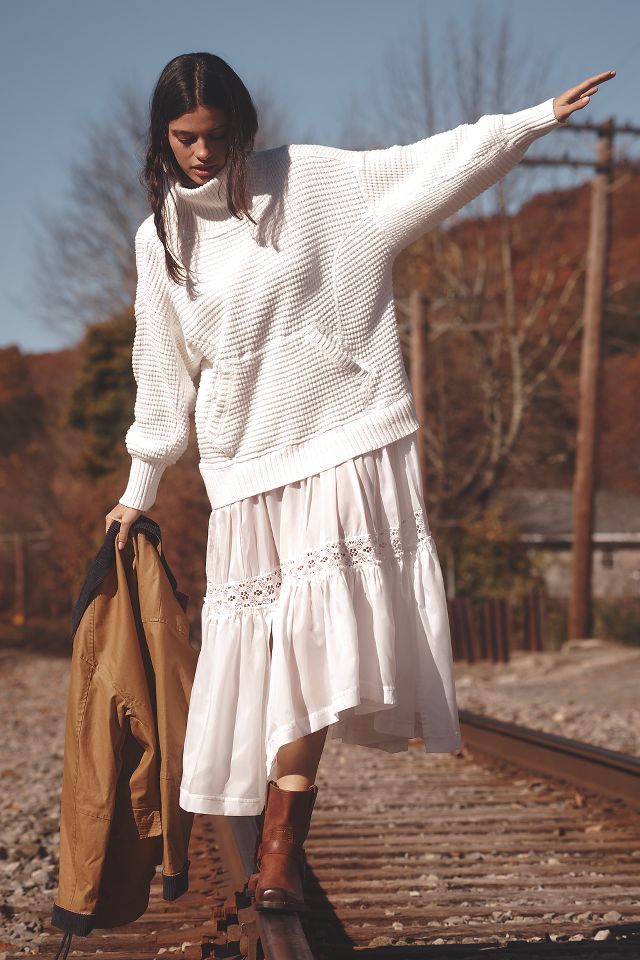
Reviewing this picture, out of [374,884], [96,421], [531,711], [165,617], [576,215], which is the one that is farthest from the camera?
[576,215]

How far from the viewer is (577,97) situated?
8.58ft

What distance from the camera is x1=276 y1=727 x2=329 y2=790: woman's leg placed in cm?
259

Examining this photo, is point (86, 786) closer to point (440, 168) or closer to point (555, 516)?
point (440, 168)

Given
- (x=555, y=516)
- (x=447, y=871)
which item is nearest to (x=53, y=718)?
(x=447, y=871)

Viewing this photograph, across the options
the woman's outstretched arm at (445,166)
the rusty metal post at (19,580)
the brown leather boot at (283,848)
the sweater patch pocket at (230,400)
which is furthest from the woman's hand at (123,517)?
the rusty metal post at (19,580)

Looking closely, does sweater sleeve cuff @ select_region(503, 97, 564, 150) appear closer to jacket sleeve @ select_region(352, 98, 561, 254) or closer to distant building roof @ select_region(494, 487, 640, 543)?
jacket sleeve @ select_region(352, 98, 561, 254)

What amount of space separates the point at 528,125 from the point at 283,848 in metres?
1.88

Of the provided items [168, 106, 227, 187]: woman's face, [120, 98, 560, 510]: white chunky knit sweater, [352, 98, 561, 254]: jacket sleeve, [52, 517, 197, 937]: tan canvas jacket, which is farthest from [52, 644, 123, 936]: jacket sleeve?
[352, 98, 561, 254]: jacket sleeve

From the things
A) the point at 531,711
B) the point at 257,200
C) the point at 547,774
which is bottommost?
the point at 531,711

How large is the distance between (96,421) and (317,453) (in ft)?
71.2

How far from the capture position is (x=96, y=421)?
2375cm

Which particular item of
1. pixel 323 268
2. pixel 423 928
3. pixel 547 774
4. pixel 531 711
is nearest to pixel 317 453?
pixel 323 268

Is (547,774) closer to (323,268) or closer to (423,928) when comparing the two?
(423,928)

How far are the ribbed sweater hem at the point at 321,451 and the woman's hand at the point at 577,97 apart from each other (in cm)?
81
